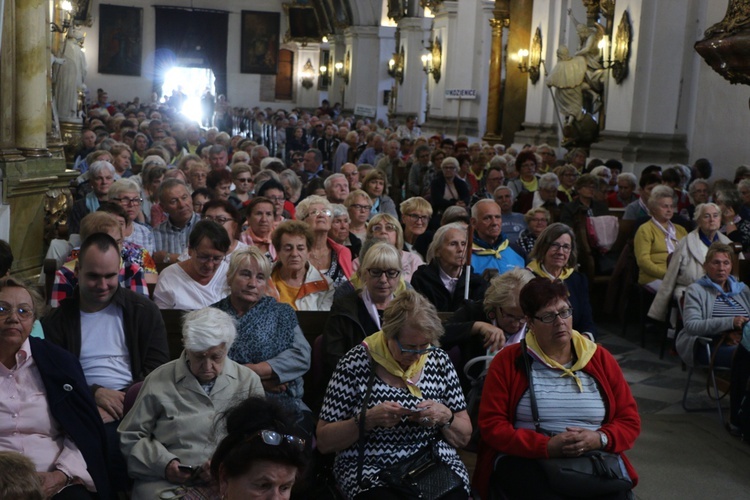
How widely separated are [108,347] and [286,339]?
815 millimetres

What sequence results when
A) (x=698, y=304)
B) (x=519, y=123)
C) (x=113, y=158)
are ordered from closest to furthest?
(x=698, y=304), (x=113, y=158), (x=519, y=123)

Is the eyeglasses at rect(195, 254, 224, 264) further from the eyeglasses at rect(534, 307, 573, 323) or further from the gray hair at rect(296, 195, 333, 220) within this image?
the eyeglasses at rect(534, 307, 573, 323)

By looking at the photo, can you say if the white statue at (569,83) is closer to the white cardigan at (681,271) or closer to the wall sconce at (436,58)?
the wall sconce at (436,58)

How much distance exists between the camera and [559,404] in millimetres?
4277

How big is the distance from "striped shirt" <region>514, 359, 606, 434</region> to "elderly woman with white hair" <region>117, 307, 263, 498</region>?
1132 millimetres

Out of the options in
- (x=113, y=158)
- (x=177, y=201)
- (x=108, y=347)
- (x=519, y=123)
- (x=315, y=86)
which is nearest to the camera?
(x=108, y=347)

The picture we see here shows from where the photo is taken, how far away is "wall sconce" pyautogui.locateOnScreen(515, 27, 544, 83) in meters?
18.6

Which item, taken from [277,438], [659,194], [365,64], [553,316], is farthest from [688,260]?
[365,64]

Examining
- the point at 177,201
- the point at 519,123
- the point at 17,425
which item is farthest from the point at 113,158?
the point at 519,123

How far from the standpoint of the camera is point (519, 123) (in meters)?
20.7

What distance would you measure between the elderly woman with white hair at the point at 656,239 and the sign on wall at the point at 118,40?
38.3 metres

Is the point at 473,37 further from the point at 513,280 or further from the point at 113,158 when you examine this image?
the point at 513,280

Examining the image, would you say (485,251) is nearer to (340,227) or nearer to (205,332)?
(340,227)

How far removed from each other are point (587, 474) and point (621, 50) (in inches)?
435
